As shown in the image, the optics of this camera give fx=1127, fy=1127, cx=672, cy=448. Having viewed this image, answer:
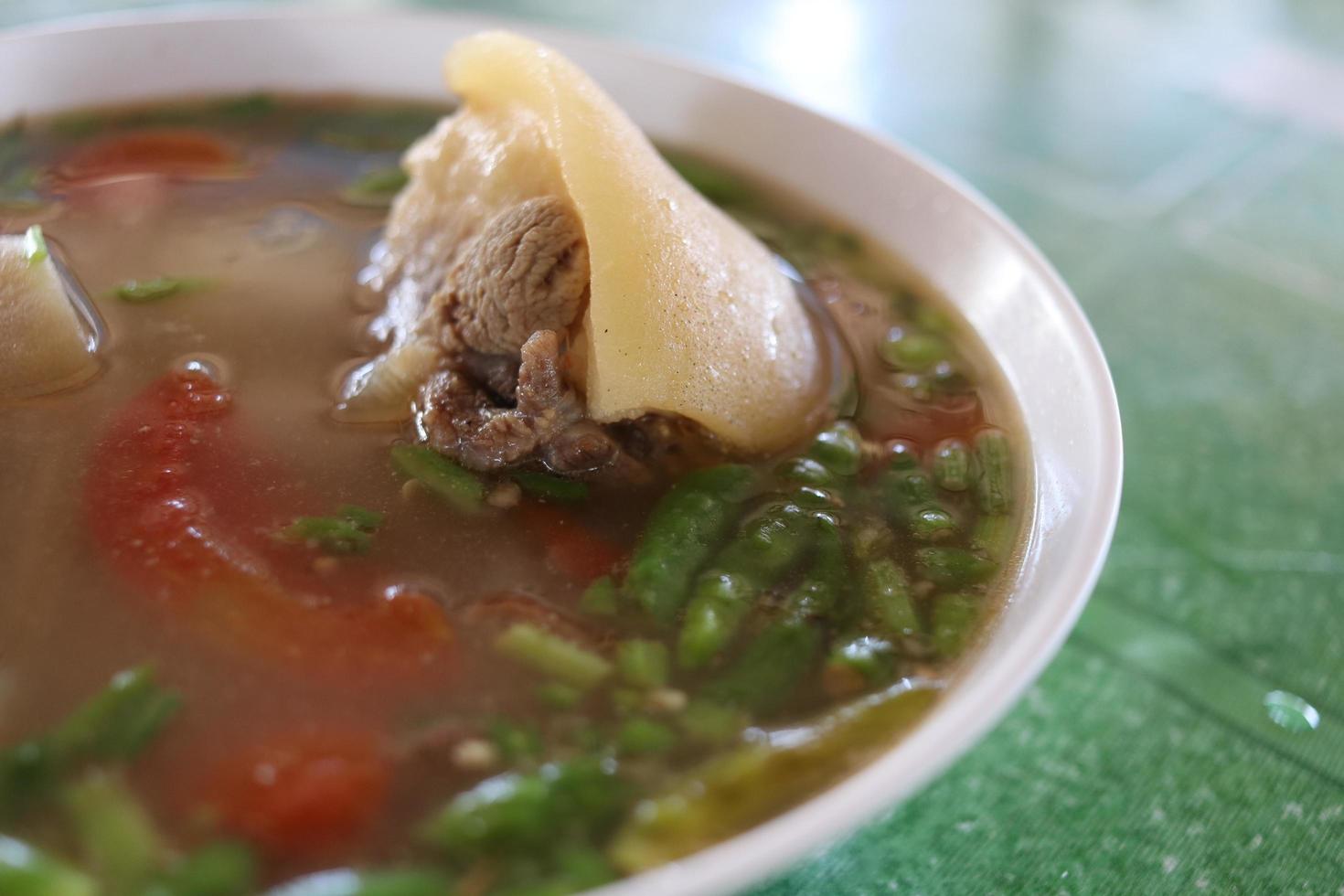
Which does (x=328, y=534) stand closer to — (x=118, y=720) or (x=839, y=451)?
(x=118, y=720)

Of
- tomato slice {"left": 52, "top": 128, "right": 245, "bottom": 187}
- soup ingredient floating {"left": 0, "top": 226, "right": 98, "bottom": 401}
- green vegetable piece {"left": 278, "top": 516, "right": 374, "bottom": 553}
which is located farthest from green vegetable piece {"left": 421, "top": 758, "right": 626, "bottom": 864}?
tomato slice {"left": 52, "top": 128, "right": 245, "bottom": 187}

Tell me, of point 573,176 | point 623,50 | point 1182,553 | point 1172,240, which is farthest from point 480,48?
point 1172,240

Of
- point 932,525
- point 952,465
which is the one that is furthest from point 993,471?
point 932,525

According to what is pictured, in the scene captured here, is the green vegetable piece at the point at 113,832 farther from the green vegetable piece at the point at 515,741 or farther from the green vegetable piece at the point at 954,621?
the green vegetable piece at the point at 954,621

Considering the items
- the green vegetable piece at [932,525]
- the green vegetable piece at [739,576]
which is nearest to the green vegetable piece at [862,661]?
the green vegetable piece at [739,576]

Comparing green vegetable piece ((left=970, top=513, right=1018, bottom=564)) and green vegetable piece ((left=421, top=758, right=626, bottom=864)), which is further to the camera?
green vegetable piece ((left=970, top=513, right=1018, bottom=564))

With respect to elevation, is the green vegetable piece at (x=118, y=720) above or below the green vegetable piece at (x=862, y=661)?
above

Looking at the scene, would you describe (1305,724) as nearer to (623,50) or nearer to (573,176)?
(573,176)

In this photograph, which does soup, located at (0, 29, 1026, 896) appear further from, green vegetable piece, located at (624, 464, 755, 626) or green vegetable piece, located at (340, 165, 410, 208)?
green vegetable piece, located at (340, 165, 410, 208)
